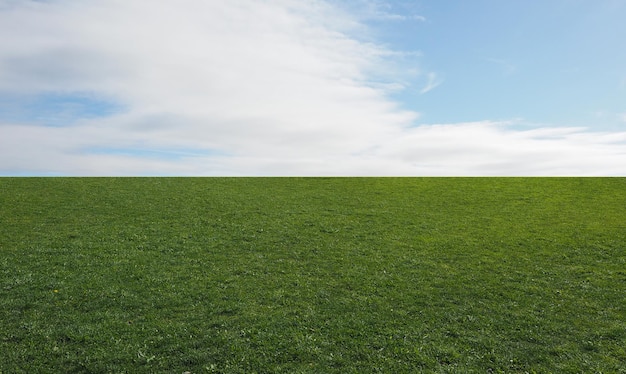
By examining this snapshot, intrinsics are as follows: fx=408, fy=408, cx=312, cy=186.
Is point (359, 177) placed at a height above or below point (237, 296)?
above

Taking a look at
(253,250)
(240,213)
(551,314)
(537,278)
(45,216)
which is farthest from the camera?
(240,213)

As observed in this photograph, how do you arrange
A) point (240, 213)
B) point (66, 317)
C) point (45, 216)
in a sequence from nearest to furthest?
point (66, 317) < point (45, 216) < point (240, 213)

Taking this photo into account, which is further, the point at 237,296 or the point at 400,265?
the point at 400,265

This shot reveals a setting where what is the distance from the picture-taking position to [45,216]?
92.0 ft

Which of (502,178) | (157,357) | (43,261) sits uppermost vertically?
(502,178)

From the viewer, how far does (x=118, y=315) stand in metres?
14.9

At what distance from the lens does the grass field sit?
12.6m

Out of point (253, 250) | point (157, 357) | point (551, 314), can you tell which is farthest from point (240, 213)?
point (551, 314)

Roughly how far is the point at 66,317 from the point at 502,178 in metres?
44.4

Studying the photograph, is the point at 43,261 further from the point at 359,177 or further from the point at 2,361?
the point at 359,177

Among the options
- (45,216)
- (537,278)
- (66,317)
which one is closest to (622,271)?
(537,278)

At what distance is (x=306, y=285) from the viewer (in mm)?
18078

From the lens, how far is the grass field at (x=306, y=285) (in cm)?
1257

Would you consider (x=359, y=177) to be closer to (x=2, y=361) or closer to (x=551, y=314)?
(x=551, y=314)
